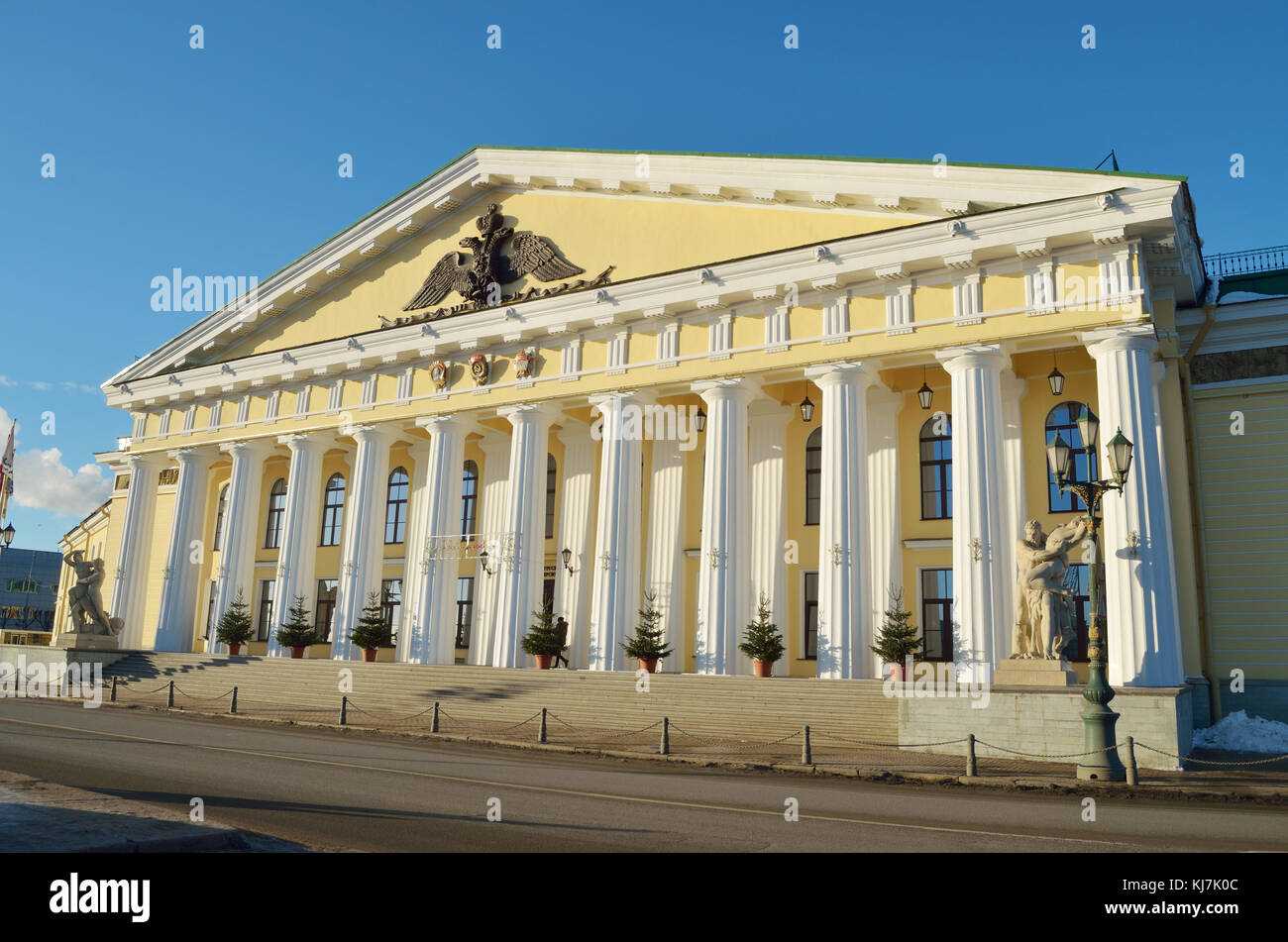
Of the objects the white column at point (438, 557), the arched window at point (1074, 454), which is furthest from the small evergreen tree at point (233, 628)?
the arched window at point (1074, 454)

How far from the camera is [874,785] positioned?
517 inches

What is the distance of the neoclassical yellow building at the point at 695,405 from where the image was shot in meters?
19.2

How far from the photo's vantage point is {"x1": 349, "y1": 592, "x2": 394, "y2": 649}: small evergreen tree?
90.5ft

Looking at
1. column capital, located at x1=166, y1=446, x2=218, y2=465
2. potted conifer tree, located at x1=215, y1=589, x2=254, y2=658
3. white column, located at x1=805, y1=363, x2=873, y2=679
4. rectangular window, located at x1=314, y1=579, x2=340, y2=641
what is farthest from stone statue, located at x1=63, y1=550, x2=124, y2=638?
white column, located at x1=805, y1=363, x2=873, y2=679

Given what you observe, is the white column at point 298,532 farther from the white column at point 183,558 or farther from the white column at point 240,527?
the white column at point 183,558

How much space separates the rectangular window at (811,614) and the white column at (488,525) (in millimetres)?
9064

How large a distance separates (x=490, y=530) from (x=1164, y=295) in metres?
19.9

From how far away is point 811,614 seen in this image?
25219 mm

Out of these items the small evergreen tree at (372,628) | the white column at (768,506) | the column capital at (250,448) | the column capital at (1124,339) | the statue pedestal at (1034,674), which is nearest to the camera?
the statue pedestal at (1034,674)

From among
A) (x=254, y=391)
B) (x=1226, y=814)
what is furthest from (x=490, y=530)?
(x=1226, y=814)

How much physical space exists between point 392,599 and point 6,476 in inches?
578

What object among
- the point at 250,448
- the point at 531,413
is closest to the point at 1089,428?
the point at 531,413

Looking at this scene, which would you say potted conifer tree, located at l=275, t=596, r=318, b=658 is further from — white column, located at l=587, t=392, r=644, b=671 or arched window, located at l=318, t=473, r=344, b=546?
white column, located at l=587, t=392, r=644, b=671
